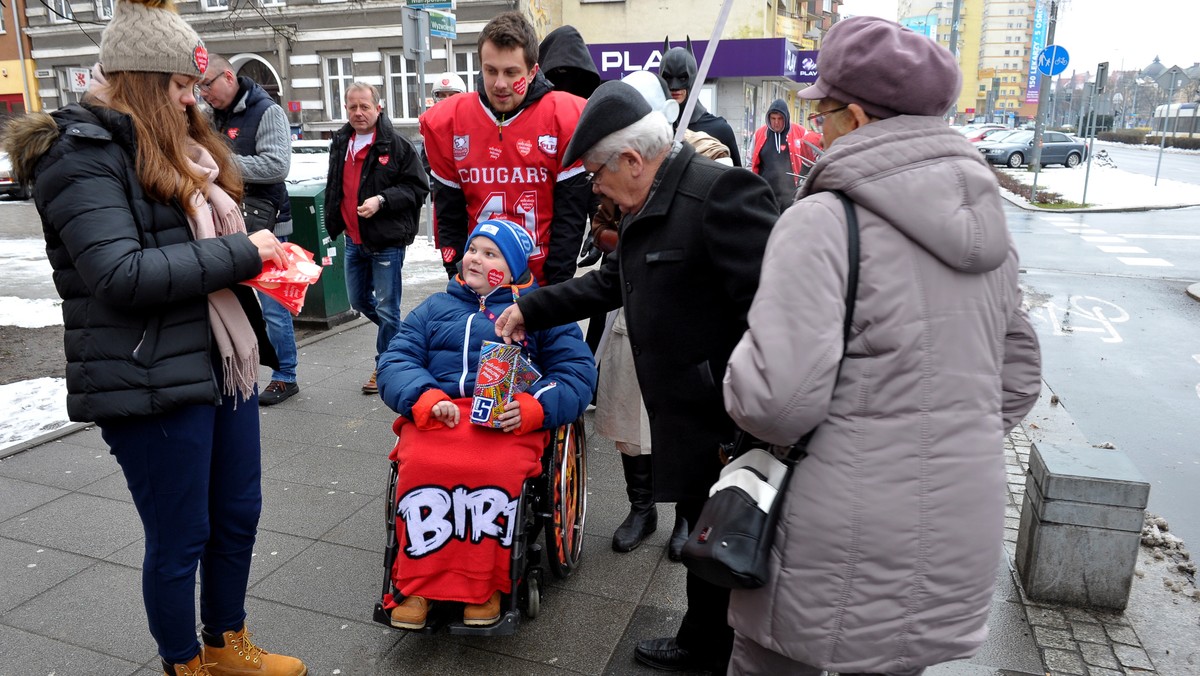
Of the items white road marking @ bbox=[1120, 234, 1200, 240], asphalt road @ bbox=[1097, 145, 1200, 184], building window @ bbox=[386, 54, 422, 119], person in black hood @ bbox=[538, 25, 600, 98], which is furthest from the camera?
asphalt road @ bbox=[1097, 145, 1200, 184]

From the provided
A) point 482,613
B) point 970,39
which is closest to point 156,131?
point 482,613

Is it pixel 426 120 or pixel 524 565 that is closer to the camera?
pixel 524 565

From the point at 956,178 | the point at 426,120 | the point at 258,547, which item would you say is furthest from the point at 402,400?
the point at 956,178

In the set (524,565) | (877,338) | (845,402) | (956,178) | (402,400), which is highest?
(956,178)

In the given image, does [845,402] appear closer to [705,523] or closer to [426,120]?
[705,523]

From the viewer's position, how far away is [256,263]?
7.82 feet

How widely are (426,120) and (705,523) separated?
108 inches

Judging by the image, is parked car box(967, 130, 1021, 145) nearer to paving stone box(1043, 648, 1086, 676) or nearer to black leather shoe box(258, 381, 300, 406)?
black leather shoe box(258, 381, 300, 406)

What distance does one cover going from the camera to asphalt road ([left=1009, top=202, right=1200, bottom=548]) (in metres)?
5.39

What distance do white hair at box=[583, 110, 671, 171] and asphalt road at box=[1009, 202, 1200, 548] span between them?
11.7ft

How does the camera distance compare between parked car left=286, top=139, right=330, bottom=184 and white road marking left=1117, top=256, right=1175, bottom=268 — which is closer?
parked car left=286, top=139, right=330, bottom=184

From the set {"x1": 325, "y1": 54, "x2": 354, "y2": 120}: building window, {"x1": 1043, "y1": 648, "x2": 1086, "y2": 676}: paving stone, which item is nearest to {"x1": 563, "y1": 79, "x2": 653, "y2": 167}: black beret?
{"x1": 1043, "y1": 648, "x2": 1086, "y2": 676}: paving stone

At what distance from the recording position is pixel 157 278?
219 cm

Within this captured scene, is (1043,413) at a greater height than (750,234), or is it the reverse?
(750,234)
